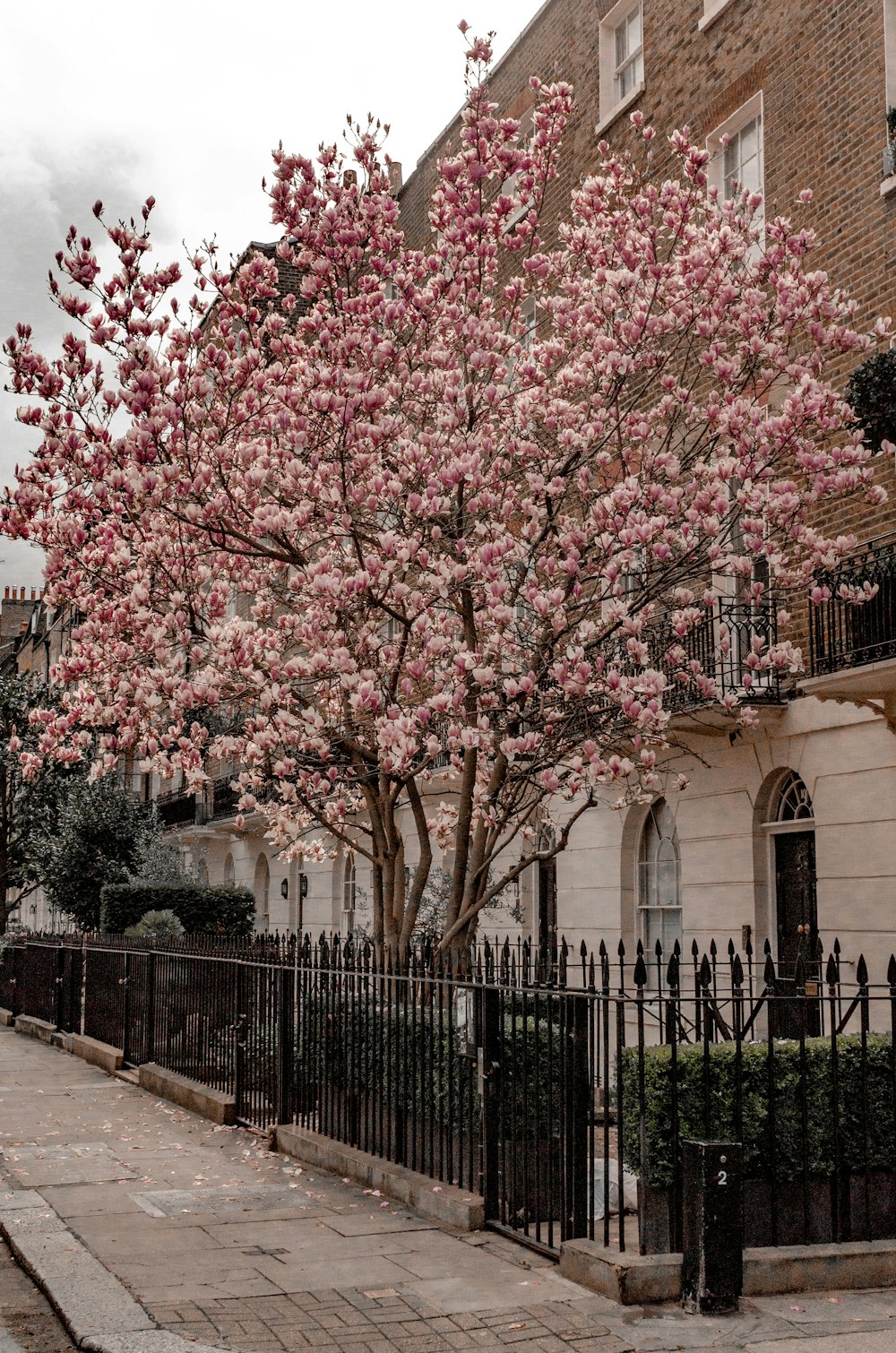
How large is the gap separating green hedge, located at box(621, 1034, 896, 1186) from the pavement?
0.74 meters

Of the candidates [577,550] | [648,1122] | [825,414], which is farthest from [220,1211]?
[825,414]

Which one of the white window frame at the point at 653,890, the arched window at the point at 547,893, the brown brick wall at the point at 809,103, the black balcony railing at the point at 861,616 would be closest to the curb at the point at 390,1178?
the black balcony railing at the point at 861,616

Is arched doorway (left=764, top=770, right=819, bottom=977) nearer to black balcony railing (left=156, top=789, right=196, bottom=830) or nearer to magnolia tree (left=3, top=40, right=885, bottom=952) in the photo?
magnolia tree (left=3, top=40, right=885, bottom=952)

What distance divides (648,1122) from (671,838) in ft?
37.3

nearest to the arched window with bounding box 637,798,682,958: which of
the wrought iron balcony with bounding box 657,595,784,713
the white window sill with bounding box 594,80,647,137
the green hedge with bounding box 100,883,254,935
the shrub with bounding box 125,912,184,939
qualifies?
the wrought iron balcony with bounding box 657,595,784,713

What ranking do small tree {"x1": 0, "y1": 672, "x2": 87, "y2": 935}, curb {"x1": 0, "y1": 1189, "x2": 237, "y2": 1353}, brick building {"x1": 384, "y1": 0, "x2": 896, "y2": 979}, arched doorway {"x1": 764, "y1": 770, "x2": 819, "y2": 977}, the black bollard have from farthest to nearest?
small tree {"x1": 0, "y1": 672, "x2": 87, "y2": 935}, arched doorway {"x1": 764, "y1": 770, "x2": 819, "y2": 977}, brick building {"x1": 384, "y1": 0, "x2": 896, "y2": 979}, the black bollard, curb {"x1": 0, "y1": 1189, "x2": 237, "y2": 1353}

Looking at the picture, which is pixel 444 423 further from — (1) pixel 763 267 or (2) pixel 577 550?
(1) pixel 763 267

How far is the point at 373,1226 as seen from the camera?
774 centimetres

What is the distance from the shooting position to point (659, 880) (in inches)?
723

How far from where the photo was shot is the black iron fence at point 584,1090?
6.88m

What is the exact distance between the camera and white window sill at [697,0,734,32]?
1722 cm

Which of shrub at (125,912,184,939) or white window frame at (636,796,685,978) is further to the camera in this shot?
shrub at (125,912,184,939)

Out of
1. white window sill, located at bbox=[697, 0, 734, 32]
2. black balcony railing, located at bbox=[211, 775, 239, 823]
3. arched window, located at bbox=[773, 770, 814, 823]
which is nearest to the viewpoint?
arched window, located at bbox=[773, 770, 814, 823]

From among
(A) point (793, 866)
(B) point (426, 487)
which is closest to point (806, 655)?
(A) point (793, 866)
